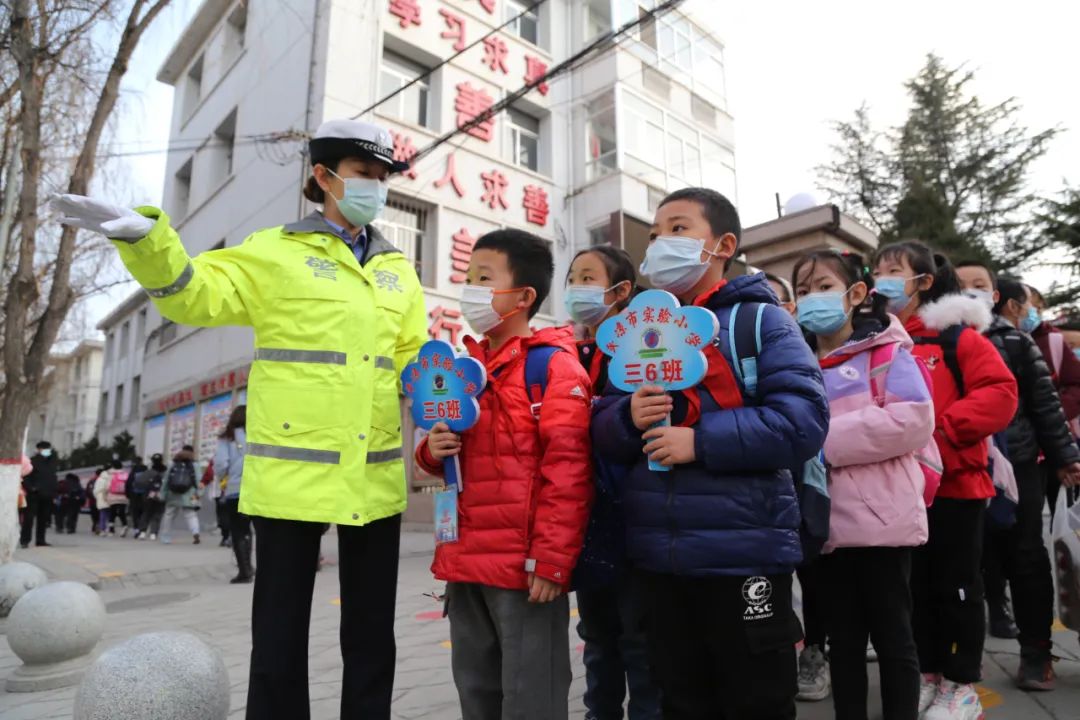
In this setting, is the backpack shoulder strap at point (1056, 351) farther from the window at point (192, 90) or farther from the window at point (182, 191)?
the window at point (192, 90)

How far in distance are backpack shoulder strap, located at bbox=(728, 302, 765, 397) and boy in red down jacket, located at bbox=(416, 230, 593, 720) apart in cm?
50

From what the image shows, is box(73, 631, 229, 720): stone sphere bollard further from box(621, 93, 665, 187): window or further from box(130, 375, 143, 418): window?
box(130, 375, 143, 418): window

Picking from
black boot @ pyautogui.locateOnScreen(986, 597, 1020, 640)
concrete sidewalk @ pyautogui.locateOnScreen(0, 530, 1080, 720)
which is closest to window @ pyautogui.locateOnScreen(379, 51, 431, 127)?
concrete sidewalk @ pyautogui.locateOnScreen(0, 530, 1080, 720)

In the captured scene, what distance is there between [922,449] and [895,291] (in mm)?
823

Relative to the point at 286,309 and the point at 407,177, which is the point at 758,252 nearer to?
the point at 286,309

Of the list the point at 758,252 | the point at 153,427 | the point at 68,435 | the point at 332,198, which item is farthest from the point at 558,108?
the point at 68,435

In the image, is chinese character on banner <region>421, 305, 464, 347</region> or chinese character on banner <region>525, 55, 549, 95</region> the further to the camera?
chinese character on banner <region>525, 55, 549, 95</region>

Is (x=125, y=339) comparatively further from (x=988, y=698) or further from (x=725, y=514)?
(x=725, y=514)

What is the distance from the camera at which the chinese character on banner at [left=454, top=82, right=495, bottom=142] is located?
15.2 m

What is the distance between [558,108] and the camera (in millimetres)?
17359

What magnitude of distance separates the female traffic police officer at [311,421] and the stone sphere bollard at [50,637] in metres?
2.61

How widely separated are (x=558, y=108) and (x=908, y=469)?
16.2 meters

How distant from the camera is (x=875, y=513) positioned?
2.46 m

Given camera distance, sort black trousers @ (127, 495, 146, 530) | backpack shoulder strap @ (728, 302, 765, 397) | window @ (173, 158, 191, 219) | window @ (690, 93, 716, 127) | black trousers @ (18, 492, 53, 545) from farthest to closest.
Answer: window @ (173, 158, 191, 219)
window @ (690, 93, 716, 127)
black trousers @ (127, 495, 146, 530)
black trousers @ (18, 492, 53, 545)
backpack shoulder strap @ (728, 302, 765, 397)
